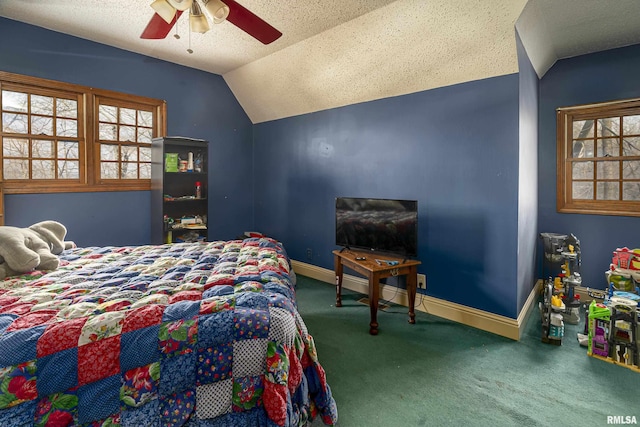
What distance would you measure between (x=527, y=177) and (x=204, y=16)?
2.95m

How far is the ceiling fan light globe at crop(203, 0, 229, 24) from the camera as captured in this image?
1.83 m

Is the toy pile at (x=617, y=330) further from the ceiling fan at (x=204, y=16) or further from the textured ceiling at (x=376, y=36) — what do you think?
the ceiling fan at (x=204, y=16)

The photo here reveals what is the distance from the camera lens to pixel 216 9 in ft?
6.10

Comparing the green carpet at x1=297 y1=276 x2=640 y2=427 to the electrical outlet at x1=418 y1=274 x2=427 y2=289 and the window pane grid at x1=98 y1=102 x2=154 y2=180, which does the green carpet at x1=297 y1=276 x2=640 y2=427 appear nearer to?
the electrical outlet at x1=418 y1=274 x2=427 y2=289

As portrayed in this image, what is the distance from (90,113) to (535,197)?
5.03 m

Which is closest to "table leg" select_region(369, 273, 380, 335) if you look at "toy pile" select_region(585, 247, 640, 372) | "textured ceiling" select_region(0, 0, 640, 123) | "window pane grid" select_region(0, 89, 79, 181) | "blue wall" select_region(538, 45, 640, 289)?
"toy pile" select_region(585, 247, 640, 372)

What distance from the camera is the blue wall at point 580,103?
3170 mm

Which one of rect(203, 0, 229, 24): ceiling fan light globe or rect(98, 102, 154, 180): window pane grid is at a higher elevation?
rect(203, 0, 229, 24): ceiling fan light globe

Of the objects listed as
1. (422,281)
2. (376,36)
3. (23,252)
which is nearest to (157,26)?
(23,252)

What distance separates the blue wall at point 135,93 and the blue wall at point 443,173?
128cm

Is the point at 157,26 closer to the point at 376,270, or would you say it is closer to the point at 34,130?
the point at 34,130

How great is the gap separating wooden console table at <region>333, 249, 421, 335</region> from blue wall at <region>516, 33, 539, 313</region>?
86 cm

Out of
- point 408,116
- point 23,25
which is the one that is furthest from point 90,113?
point 408,116

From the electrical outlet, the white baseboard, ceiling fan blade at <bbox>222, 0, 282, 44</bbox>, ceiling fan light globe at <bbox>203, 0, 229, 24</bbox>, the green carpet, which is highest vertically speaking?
ceiling fan blade at <bbox>222, 0, 282, 44</bbox>
